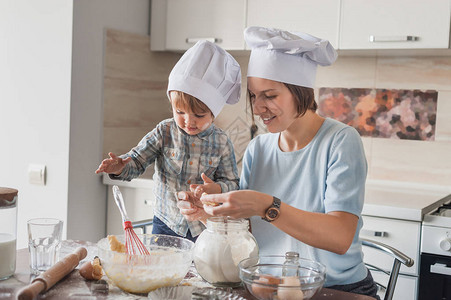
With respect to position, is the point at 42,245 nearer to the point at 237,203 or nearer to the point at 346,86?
the point at 237,203

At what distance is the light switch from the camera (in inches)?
108

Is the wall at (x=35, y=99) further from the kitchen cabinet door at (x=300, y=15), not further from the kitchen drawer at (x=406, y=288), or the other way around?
the kitchen drawer at (x=406, y=288)

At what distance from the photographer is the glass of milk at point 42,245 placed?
1320 mm

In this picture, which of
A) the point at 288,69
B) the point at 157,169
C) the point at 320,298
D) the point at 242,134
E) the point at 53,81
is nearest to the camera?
the point at 320,298

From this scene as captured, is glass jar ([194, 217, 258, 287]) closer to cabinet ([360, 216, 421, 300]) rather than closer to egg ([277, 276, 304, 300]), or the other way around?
egg ([277, 276, 304, 300])

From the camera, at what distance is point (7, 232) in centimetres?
133

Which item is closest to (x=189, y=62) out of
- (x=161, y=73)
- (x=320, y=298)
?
(x=320, y=298)

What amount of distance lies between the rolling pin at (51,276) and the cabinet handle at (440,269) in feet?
4.51

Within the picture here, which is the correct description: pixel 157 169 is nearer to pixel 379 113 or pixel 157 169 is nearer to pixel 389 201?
pixel 389 201

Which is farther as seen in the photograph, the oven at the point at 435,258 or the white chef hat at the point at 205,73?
the oven at the point at 435,258

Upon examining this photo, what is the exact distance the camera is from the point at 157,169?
195cm

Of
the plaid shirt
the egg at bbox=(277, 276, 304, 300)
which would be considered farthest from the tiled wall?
the egg at bbox=(277, 276, 304, 300)

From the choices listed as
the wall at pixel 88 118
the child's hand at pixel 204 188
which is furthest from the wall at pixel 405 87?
the child's hand at pixel 204 188

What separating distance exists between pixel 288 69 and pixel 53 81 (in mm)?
1559
